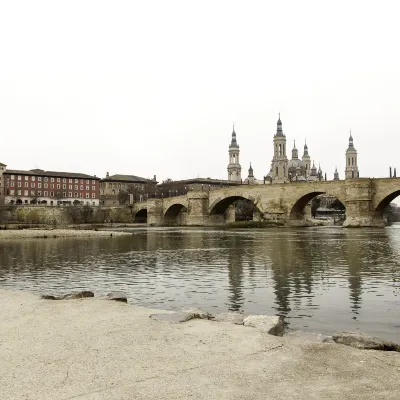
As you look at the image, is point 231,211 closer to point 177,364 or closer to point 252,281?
point 252,281

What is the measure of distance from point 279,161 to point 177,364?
120 metres

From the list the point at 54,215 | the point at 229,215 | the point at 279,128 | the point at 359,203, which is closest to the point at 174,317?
the point at 359,203

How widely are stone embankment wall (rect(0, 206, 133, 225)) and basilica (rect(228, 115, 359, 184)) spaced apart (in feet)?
174

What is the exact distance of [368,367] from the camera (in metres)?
5.28

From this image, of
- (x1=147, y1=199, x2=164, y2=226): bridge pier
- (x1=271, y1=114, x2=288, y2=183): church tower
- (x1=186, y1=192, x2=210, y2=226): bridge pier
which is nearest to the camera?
(x1=186, y1=192, x2=210, y2=226): bridge pier

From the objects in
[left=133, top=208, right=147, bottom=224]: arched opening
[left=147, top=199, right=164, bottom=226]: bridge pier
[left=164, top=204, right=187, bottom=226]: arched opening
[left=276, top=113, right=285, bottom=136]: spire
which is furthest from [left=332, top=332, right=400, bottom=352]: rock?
[left=276, top=113, right=285, bottom=136]: spire

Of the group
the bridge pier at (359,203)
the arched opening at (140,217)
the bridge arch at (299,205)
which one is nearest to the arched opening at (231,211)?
the bridge arch at (299,205)

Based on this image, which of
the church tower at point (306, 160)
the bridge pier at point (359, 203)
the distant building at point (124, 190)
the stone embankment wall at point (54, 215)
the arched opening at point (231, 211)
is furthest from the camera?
the church tower at point (306, 160)

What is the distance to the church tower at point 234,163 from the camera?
143375mm

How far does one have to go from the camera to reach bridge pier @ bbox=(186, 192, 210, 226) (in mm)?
72438

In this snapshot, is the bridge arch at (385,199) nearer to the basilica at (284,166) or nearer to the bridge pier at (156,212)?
the bridge pier at (156,212)

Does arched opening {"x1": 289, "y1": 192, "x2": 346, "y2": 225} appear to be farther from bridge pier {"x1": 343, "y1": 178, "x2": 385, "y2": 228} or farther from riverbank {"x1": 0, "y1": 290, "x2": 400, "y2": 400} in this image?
riverbank {"x1": 0, "y1": 290, "x2": 400, "y2": 400}

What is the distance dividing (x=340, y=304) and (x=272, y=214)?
51.5 meters

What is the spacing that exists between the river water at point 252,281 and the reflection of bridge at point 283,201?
2936 centimetres
